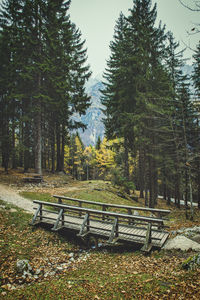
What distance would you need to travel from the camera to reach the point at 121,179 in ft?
69.1

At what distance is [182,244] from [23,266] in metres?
5.87

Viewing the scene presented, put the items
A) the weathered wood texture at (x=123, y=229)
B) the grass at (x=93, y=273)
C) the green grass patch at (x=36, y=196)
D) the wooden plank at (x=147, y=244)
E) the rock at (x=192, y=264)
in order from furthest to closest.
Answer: the green grass patch at (x=36, y=196), the weathered wood texture at (x=123, y=229), the wooden plank at (x=147, y=244), the rock at (x=192, y=264), the grass at (x=93, y=273)

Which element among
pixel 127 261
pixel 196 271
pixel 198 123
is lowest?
pixel 127 261

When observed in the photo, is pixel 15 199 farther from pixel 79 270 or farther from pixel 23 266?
pixel 79 270

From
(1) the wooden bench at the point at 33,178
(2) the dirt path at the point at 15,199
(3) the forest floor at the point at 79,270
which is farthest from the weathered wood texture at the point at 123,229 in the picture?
(1) the wooden bench at the point at 33,178

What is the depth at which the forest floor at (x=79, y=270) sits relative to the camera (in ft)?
14.6

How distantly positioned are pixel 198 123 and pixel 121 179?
10.5m

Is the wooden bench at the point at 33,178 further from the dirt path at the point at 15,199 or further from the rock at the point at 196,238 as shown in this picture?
the rock at the point at 196,238

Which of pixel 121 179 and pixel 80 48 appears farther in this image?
pixel 80 48

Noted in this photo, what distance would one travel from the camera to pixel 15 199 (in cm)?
1230

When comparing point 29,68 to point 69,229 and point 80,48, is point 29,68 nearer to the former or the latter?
point 80,48

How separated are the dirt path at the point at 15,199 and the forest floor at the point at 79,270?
4.45ft

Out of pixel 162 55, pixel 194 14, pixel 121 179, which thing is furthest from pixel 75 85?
pixel 194 14

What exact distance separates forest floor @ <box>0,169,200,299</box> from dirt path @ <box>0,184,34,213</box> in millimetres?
1355
